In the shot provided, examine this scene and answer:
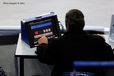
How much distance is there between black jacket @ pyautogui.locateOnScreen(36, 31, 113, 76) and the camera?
172 centimetres

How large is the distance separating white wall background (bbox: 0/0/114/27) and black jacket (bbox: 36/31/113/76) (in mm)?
1115

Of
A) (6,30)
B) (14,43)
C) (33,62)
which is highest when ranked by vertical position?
(6,30)

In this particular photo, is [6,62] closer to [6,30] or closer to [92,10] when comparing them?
[6,30]

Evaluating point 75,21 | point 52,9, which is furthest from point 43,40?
point 52,9

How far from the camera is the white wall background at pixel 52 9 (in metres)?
2.80

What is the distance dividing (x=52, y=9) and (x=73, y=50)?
4.08ft

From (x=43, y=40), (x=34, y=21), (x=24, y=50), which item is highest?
(x=34, y=21)

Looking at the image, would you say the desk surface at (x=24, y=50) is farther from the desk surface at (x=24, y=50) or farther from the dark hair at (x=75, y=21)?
the dark hair at (x=75, y=21)

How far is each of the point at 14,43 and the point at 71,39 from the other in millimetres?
1495

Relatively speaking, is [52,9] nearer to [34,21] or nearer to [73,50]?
[34,21]

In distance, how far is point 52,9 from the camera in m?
2.88

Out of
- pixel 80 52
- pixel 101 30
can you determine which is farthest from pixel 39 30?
pixel 101 30

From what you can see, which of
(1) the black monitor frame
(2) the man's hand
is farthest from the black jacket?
(1) the black monitor frame

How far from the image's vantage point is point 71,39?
1744 millimetres
